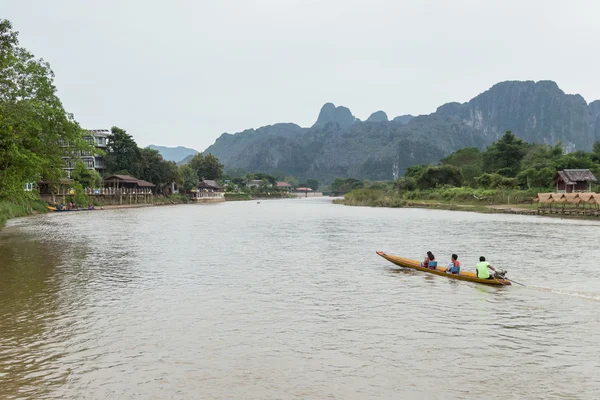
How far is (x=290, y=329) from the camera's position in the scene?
11484 millimetres

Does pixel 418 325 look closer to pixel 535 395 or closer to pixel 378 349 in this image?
pixel 378 349

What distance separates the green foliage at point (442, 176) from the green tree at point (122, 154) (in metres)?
58.4

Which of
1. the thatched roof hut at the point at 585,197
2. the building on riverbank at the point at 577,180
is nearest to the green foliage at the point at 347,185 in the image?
the building on riverbank at the point at 577,180

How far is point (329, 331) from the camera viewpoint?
37.1 feet

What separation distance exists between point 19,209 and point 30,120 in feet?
97.5

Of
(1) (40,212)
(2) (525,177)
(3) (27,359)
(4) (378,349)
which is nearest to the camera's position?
(3) (27,359)

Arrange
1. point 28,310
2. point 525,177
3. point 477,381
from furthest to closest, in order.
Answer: point 525,177, point 28,310, point 477,381

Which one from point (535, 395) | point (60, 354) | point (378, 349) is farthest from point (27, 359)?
point (535, 395)

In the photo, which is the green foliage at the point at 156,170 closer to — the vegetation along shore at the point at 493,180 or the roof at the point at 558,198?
the vegetation along shore at the point at 493,180

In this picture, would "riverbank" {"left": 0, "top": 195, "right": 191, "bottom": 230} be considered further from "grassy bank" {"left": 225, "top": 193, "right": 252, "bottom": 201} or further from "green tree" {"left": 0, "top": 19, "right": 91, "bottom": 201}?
"grassy bank" {"left": 225, "top": 193, "right": 252, "bottom": 201}

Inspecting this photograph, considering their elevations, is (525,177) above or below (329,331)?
above

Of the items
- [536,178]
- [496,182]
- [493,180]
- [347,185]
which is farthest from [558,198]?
[347,185]

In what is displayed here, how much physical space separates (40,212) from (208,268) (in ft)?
164

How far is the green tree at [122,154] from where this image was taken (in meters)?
93.9
